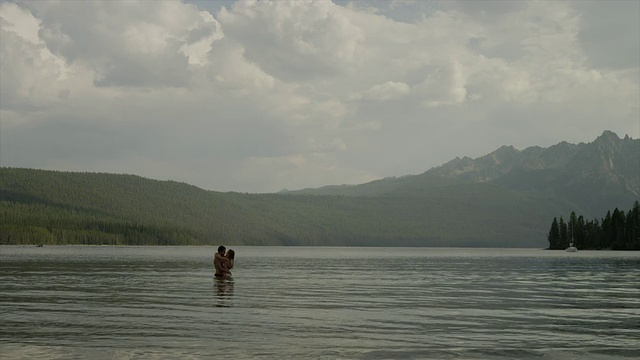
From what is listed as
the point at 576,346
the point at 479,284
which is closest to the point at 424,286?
the point at 479,284

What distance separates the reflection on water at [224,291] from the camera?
157 feet

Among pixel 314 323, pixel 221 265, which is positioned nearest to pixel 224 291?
pixel 221 265

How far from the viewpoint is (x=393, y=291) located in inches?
2387

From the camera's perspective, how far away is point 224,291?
58.3 meters

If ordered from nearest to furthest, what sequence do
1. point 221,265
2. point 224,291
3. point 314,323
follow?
1. point 314,323
2. point 224,291
3. point 221,265

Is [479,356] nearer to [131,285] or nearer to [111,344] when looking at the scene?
[111,344]

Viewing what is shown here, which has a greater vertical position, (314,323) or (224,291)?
(224,291)

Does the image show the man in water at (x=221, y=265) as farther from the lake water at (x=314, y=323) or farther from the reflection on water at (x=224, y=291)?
the lake water at (x=314, y=323)

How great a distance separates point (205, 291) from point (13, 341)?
2931cm

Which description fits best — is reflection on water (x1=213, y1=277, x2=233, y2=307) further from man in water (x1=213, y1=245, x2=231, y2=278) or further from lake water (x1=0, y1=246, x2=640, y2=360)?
man in water (x1=213, y1=245, x2=231, y2=278)

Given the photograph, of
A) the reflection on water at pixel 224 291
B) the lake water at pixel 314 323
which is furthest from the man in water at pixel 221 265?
the lake water at pixel 314 323

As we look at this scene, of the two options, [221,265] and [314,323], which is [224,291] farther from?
[314,323]

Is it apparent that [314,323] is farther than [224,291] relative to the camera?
No

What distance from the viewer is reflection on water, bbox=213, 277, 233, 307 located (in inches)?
1880
